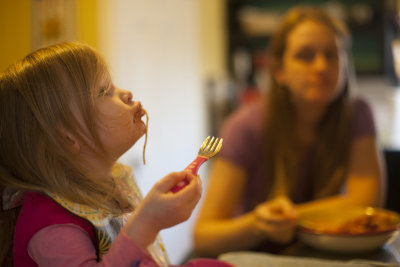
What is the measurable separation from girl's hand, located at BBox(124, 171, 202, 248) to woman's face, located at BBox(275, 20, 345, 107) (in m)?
0.72

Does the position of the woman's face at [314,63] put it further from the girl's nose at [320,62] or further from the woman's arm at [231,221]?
the woman's arm at [231,221]

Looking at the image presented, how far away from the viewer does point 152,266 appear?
14.8 inches

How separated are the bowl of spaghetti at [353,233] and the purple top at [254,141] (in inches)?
13.6

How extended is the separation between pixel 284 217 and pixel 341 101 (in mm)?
517

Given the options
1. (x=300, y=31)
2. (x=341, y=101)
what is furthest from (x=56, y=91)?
(x=341, y=101)

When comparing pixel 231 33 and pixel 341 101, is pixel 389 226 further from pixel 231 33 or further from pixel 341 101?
pixel 231 33

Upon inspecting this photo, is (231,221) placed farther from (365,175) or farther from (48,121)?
(48,121)

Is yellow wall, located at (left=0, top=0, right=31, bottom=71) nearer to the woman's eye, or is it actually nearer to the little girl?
the little girl

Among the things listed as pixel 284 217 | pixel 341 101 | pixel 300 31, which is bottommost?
pixel 284 217

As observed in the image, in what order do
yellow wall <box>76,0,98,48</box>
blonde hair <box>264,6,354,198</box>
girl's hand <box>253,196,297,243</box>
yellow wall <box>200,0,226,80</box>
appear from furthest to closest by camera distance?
yellow wall <box>200,0,226,80</box>, yellow wall <box>76,0,98,48</box>, blonde hair <box>264,6,354,198</box>, girl's hand <box>253,196,297,243</box>

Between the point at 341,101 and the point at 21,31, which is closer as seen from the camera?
the point at 21,31

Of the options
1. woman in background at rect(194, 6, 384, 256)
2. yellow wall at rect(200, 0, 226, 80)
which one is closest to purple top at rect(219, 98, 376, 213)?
woman in background at rect(194, 6, 384, 256)

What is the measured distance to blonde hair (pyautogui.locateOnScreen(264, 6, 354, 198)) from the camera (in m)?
1.14

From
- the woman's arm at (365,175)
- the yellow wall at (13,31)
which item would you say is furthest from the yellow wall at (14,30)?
the woman's arm at (365,175)
